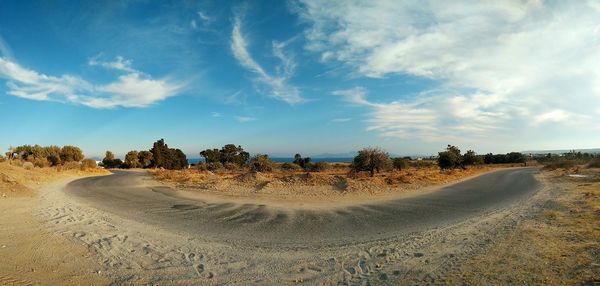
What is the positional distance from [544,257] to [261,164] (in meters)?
31.9

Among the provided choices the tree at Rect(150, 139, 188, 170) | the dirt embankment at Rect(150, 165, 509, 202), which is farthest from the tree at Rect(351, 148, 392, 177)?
the tree at Rect(150, 139, 188, 170)

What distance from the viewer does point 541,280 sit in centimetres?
537

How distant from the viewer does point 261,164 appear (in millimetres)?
37188

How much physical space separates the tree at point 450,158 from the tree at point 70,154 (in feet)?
222

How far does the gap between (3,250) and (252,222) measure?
624 centimetres

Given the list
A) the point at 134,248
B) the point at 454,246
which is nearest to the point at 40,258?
the point at 134,248

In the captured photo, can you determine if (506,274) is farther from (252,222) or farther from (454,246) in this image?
(252,222)

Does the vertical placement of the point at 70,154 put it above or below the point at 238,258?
above

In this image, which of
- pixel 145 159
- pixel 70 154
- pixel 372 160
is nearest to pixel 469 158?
pixel 372 160

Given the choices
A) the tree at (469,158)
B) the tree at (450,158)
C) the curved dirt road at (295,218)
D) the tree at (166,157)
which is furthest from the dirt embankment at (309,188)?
the tree at (166,157)

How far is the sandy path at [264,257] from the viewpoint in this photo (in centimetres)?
599

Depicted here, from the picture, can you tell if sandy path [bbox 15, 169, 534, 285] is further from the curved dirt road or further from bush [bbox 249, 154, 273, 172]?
bush [bbox 249, 154, 273, 172]

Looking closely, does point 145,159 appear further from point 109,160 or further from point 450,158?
point 450,158

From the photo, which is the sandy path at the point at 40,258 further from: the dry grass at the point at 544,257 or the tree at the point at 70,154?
the tree at the point at 70,154
